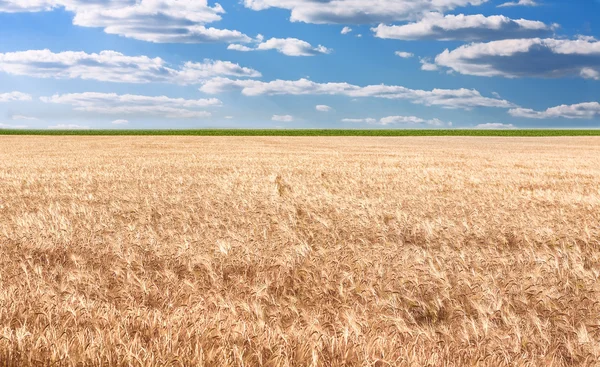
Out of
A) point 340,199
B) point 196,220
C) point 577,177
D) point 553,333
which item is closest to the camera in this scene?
point 553,333

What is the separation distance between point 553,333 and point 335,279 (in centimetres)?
183

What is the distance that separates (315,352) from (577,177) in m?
16.3

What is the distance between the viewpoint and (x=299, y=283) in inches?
193

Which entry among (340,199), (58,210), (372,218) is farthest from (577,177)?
(58,210)

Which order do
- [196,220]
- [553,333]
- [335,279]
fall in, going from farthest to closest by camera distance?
[196,220], [335,279], [553,333]

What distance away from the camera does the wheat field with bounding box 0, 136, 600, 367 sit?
317 cm

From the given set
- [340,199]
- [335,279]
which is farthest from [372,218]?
[335,279]

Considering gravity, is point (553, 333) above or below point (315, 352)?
below

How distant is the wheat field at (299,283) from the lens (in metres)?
3.17

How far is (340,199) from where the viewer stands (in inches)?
396

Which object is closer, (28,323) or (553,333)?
(28,323)

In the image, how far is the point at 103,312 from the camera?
12.2ft

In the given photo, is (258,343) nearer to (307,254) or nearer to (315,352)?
(315,352)

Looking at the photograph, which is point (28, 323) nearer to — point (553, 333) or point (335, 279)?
point (335, 279)
